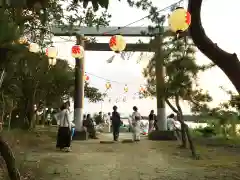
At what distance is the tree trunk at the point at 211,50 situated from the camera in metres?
4.97

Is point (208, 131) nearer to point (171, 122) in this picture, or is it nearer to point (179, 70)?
point (171, 122)

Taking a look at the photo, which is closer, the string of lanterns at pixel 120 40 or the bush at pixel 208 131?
the string of lanterns at pixel 120 40

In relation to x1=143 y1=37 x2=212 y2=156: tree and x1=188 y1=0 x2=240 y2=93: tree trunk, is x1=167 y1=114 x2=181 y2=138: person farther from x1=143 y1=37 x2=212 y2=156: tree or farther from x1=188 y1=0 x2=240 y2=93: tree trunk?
x1=188 y1=0 x2=240 y2=93: tree trunk

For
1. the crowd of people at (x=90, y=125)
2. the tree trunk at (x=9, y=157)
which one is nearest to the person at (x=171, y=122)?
the crowd of people at (x=90, y=125)

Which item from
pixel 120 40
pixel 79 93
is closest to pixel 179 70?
pixel 120 40

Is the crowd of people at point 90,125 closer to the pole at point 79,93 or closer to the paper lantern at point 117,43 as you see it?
the pole at point 79,93

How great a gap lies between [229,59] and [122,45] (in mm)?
6373

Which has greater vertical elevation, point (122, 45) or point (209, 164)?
point (122, 45)

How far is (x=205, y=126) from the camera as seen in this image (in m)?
17.8

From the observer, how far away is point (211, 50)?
5289 millimetres

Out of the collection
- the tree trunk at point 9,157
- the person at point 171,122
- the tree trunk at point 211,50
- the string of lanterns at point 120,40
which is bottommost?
the tree trunk at point 9,157

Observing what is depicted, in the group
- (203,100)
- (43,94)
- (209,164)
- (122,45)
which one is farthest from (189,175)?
(43,94)

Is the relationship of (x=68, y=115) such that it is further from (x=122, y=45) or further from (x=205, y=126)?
(x=205, y=126)

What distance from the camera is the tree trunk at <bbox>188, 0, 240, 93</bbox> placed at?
4969mm
